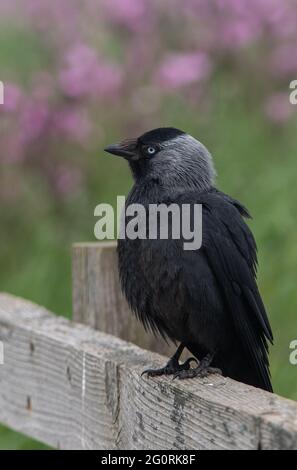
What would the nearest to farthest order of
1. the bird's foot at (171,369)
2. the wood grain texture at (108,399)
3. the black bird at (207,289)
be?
the wood grain texture at (108,399) < the bird's foot at (171,369) < the black bird at (207,289)

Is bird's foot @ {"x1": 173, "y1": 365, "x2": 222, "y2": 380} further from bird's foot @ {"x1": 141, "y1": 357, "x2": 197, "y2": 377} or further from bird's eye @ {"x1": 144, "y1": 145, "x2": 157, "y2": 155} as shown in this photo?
bird's eye @ {"x1": 144, "y1": 145, "x2": 157, "y2": 155}

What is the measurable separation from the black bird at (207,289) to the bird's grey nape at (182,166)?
0.06 meters

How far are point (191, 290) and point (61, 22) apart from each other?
13.1ft

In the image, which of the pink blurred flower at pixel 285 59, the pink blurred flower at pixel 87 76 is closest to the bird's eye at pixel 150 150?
the pink blurred flower at pixel 87 76

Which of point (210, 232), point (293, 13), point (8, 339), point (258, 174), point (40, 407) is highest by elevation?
point (293, 13)

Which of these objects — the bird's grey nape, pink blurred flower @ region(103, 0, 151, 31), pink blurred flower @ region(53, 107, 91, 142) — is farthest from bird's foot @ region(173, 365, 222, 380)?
pink blurred flower @ region(103, 0, 151, 31)

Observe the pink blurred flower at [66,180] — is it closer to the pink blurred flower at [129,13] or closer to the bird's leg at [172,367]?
the pink blurred flower at [129,13]

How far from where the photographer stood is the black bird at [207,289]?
2842 mm

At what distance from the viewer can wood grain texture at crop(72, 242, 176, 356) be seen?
2.92 m

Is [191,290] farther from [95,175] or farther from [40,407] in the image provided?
[95,175]

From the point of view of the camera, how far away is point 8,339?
2.92 metres

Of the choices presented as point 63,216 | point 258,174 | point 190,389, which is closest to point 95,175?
point 63,216

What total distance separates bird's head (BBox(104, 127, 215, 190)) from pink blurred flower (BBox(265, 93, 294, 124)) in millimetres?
2742

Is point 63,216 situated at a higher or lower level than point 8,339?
higher
